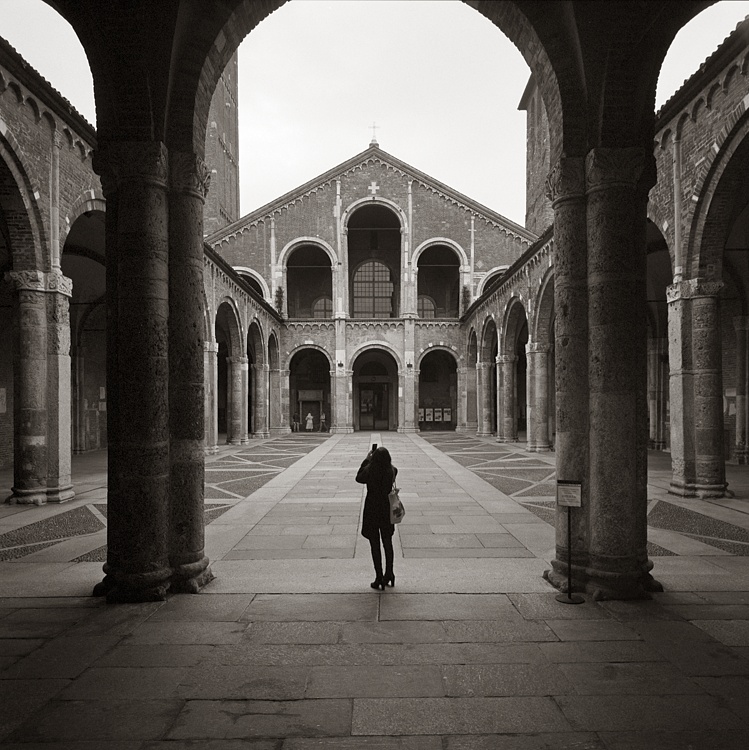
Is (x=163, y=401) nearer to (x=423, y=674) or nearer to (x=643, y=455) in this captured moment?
(x=423, y=674)

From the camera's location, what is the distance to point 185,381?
5.63 m

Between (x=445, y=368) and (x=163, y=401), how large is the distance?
31.5 m

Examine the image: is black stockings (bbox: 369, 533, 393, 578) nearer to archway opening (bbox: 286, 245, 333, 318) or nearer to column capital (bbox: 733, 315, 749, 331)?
column capital (bbox: 733, 315, 749, 331)

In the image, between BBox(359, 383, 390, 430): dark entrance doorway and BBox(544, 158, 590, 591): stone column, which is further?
BBox(359, 383, 390, 430): dark entrance doorway

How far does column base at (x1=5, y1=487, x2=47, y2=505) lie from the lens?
10.6 m

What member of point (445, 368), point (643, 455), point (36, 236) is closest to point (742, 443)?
point (643, 455)

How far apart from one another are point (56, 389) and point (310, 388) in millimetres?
25649

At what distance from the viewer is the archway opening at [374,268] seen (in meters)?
37.0

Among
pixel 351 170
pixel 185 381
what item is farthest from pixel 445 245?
pixel 185 381

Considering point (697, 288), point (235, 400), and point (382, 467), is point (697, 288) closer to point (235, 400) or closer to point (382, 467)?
point (382, 467)

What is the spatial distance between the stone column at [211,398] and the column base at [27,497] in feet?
30.1

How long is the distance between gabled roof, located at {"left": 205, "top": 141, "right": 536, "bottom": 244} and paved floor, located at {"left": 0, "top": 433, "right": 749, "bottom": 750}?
27.8 meters

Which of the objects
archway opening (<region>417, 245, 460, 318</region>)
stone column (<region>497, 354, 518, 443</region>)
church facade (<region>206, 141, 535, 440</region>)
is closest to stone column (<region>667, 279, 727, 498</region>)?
stone column (<region>497, 354, 518, 443</region>)

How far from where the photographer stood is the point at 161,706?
3428 mm
